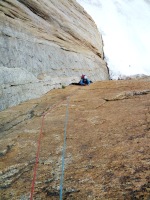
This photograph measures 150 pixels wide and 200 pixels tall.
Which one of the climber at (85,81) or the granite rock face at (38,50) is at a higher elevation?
the granite rock face at (38,50)

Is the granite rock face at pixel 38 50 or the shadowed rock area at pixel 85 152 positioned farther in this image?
the granite rock face at pixel 38 50

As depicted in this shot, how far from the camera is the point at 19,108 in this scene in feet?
35.0

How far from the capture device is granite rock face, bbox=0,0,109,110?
39.7ft

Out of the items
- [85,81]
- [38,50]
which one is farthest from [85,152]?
[85,81]

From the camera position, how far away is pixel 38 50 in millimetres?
14297

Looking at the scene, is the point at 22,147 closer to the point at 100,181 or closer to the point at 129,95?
the point at 100,181

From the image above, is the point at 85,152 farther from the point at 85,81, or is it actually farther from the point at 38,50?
the point at 85,81

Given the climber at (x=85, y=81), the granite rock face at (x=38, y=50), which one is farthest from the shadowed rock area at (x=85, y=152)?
the climber at (x=85, y=81)

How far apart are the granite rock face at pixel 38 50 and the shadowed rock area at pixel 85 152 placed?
3.37 metres

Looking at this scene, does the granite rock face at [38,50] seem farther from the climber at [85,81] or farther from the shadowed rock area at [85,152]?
the shadowed rock area at [85,152]

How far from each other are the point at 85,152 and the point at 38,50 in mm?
10108

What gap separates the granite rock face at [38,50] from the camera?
39.7 feet

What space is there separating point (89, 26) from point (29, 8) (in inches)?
447

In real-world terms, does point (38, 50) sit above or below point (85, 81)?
above
